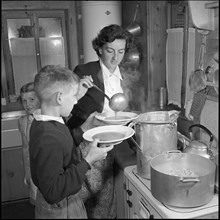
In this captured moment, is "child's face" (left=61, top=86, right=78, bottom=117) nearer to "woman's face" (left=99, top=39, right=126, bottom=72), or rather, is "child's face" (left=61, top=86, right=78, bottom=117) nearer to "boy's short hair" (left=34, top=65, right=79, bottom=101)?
"boy's short hair" (left=34, top=65, right=79, bottom=101)

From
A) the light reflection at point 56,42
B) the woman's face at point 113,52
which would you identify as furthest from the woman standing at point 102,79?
the light reflection at point 56,42

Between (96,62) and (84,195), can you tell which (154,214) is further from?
(96,62)

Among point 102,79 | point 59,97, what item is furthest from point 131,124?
point 59,97

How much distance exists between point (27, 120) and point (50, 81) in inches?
6.2

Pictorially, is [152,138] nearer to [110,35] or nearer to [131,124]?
[131,124]

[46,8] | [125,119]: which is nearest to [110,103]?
[125,119]

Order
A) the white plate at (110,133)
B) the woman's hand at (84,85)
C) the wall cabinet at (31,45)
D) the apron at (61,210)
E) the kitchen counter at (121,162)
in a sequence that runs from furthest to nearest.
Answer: the kitchen counter at (121,162), the woman's hand at (84,85), the white plate at (110,133), the wall cabinet at (31,45), the apron at (61,210)

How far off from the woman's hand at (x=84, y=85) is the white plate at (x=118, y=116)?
0.08 m

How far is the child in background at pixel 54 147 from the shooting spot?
1.99ft

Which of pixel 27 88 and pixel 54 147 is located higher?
pixel 27 88

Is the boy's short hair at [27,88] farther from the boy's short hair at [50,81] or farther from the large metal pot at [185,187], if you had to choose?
the large metal pot at [185,187]

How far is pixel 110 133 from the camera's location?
0.77 meters

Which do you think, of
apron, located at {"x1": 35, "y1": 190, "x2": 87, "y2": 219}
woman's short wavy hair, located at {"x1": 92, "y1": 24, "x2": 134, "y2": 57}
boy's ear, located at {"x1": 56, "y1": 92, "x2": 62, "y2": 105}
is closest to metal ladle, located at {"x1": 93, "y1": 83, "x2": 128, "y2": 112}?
woman's short wavy hair, located at {"x1": 92, "y1": 24, "x2": 134, "y2": 57}

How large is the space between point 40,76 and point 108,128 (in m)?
0.25
